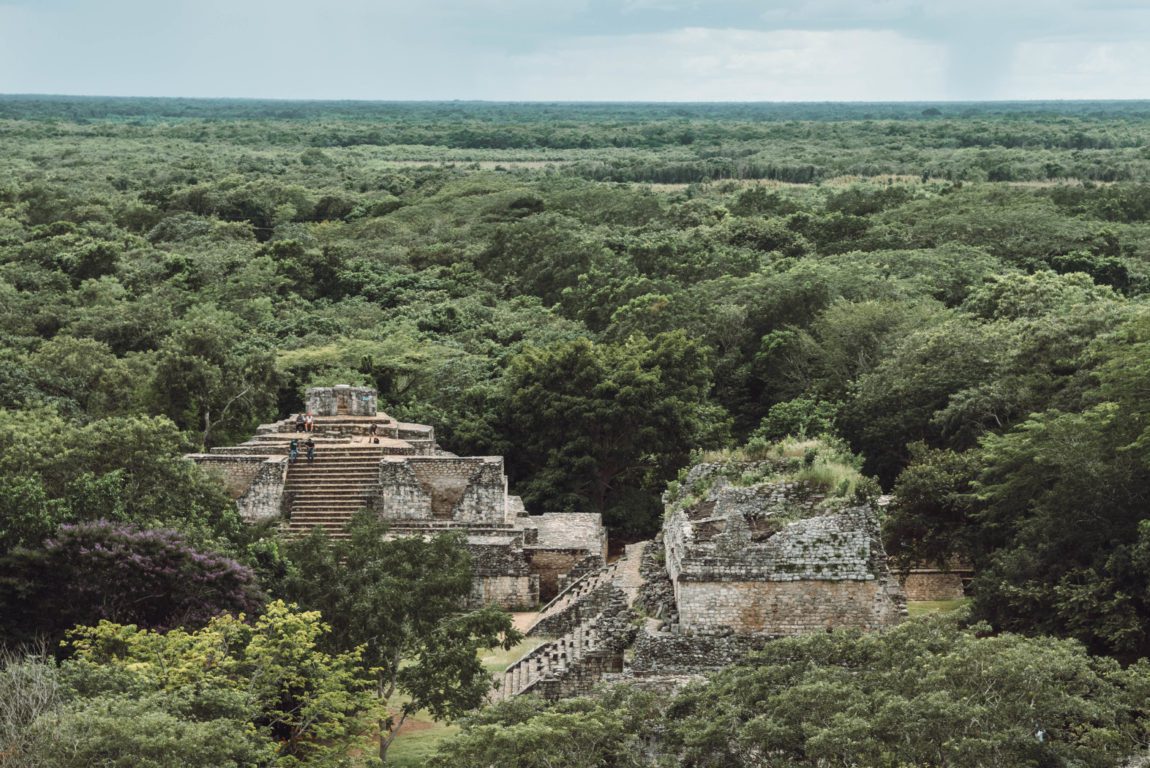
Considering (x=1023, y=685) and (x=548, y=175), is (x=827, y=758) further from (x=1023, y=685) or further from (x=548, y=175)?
(x=548, y=175)

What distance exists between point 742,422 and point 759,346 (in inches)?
137

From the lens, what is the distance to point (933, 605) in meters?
23.2

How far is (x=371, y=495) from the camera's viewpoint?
2766cm

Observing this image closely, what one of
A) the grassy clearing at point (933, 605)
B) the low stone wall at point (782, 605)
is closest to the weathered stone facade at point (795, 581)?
the low stone wall at point (782, 605)

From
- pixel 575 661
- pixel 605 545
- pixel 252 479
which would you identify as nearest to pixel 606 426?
pixel 605 545

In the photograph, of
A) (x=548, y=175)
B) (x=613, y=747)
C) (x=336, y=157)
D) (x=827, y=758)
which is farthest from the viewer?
(x=336, y=157)

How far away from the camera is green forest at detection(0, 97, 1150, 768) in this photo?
14.5m

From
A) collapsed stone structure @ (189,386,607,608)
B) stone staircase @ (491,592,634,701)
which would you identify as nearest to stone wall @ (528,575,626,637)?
stone staircase @ (491,592,634,701)

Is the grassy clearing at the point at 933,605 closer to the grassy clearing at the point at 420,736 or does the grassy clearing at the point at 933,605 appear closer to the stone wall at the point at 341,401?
the grassy clearing at the point at 420,736

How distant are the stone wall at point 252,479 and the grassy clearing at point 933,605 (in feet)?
36.1

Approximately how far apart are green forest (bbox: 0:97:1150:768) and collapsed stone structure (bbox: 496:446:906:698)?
129 centimetres

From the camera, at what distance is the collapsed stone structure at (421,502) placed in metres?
25.8

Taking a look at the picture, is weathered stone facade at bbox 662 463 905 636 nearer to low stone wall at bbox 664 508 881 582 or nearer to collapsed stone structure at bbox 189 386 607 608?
low stone wall at bbox 664 508 881 582

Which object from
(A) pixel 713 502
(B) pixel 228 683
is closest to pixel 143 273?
(A) pixel 713 502
